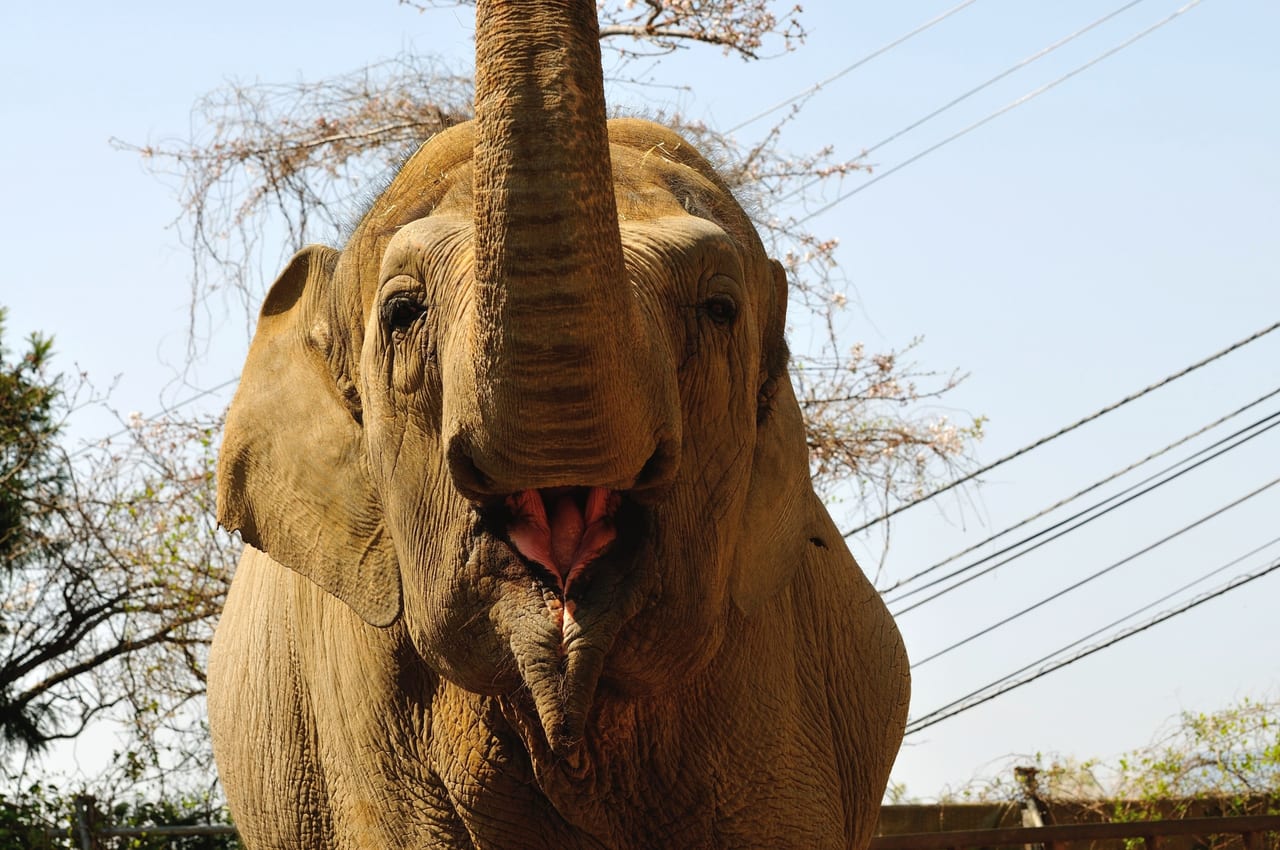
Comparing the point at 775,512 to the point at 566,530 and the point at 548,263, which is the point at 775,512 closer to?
the point at 566,530

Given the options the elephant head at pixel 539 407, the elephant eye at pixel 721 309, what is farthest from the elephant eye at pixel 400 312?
the elephant eye at pixel 721 309

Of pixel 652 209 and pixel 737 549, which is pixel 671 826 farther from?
pixel 652 209

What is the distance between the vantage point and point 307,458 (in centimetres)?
351

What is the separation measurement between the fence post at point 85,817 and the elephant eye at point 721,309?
7.35 meters

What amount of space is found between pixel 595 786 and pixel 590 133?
144cm

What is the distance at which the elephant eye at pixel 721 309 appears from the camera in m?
2.97

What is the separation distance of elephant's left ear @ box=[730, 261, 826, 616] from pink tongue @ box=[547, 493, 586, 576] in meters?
0.58

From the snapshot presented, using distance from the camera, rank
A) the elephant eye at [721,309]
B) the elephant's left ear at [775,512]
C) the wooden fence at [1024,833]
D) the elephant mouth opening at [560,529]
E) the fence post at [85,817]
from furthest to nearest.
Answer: the fence post at [85,817], the wooden fence at [1024,833], the elephant's left ear at [775,512], the elephant eye at [721,309], the elephant mouth opening at [560,529]

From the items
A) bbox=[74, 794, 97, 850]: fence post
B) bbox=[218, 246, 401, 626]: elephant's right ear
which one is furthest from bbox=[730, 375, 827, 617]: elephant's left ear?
bbox=[74, 794, 97, 850]: fence post

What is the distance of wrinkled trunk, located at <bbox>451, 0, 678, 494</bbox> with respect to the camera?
2373mm

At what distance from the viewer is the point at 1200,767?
1048 cm

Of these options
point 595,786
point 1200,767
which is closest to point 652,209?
point 595,786

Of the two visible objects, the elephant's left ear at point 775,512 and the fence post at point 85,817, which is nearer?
the elephant's left ear at point 775,512

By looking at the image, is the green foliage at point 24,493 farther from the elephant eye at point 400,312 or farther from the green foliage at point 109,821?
the elephant eye at point 400,312
